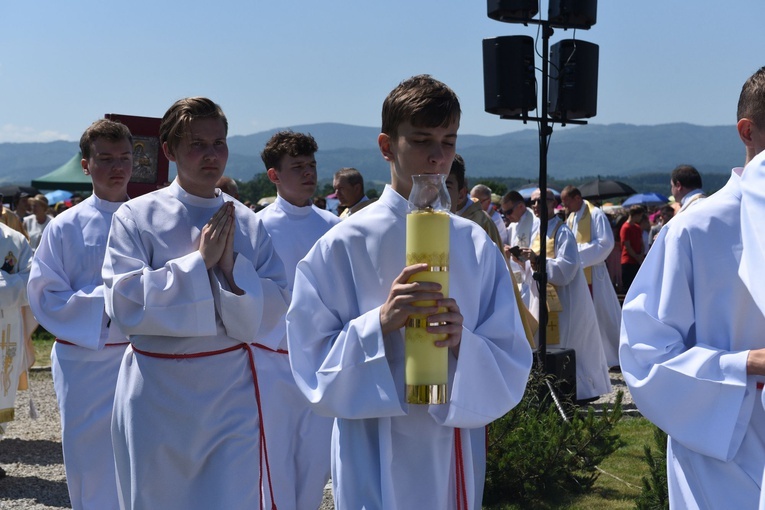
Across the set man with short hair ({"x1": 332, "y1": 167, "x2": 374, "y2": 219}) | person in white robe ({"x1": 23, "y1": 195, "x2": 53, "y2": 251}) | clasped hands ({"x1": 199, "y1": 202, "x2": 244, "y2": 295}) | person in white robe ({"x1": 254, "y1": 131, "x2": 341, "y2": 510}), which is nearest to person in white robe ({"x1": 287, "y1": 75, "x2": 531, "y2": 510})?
clasped hands ({"x1": 199, "y1": 202, "x2": 244, "y2": 295})

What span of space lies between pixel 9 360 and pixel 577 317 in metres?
5.67

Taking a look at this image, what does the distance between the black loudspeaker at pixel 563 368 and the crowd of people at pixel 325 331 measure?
2.57 m

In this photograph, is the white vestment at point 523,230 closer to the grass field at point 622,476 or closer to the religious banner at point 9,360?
the grass field at point 622,476

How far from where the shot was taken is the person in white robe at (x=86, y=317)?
627cm

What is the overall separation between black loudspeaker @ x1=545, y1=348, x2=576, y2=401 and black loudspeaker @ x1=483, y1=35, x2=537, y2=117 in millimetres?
2150

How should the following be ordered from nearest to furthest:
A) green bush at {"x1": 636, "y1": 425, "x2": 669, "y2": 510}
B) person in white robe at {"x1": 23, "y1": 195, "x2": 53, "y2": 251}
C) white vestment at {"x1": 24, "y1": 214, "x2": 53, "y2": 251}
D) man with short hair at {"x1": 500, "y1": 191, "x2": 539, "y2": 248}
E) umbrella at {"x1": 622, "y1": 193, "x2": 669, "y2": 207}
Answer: green bush at {"x1": 636, "y1": 425, "x2": 669, "y2": 510} < man with short hair at {"x1": 500, "y1": 191, "x2": 539, "y2": 248} < white vestment at {"x1": 24, "y1": 214, "x2": 53, "y2": 251} < person in white robe at {"x1": 23, "y1": 195, "x2": 53, "y2": 251} < umbrella at {"x1": 622, "y1": 193, "x2": 669, "y2": 207}

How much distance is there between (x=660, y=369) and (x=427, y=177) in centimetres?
93

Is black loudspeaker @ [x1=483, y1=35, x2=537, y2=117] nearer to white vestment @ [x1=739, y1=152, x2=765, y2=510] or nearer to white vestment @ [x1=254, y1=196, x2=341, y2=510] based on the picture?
white vestment @ [x1=254, y1=196, x2=341, y2=510]

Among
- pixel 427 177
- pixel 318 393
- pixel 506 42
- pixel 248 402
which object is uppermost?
pixel 506 42

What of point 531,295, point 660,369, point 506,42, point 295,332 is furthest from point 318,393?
point 531,295

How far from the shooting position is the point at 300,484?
20.5 feet

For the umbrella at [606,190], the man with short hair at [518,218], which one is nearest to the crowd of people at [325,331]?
the man with short hair at [518,218]

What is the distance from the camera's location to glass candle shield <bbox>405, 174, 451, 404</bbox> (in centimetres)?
312

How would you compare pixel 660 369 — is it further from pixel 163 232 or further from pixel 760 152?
pixel 163 232
